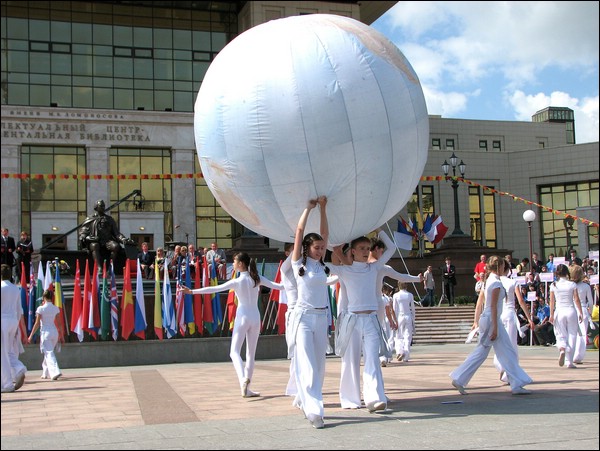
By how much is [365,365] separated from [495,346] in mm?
2403

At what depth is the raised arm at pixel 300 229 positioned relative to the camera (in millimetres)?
7961

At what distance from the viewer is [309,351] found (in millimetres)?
8008

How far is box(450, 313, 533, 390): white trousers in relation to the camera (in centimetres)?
962

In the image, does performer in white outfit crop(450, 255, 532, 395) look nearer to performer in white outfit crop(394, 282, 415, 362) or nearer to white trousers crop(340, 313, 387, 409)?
white trousers crop(340, 313, 387, 409)

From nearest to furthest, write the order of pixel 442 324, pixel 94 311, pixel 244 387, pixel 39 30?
pixel 244 387
pixel 94 311
pixel 442 324
pixel 39 30

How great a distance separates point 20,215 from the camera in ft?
136

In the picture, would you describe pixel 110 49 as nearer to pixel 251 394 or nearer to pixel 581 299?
pixel 581 299

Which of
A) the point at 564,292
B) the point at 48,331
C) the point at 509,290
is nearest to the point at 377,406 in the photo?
the point at 509,290

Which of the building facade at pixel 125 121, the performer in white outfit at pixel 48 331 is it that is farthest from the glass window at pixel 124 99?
the performer in white outfit at pixel 48 331

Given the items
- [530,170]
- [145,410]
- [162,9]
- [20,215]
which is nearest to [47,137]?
[20,215]

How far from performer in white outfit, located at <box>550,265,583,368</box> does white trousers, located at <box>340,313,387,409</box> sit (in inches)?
256

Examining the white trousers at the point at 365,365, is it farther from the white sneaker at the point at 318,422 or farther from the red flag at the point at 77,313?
the red flag at the point at 77,313

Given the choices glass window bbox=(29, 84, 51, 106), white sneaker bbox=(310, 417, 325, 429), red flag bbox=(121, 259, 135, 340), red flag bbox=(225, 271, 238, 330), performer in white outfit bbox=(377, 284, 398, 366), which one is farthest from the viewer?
glass window bbox=(29, 84, 51, 106)

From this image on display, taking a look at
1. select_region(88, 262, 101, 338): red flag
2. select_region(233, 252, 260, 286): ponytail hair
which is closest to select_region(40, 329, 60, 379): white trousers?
select_region(88, 262, 101, 338): red flag
